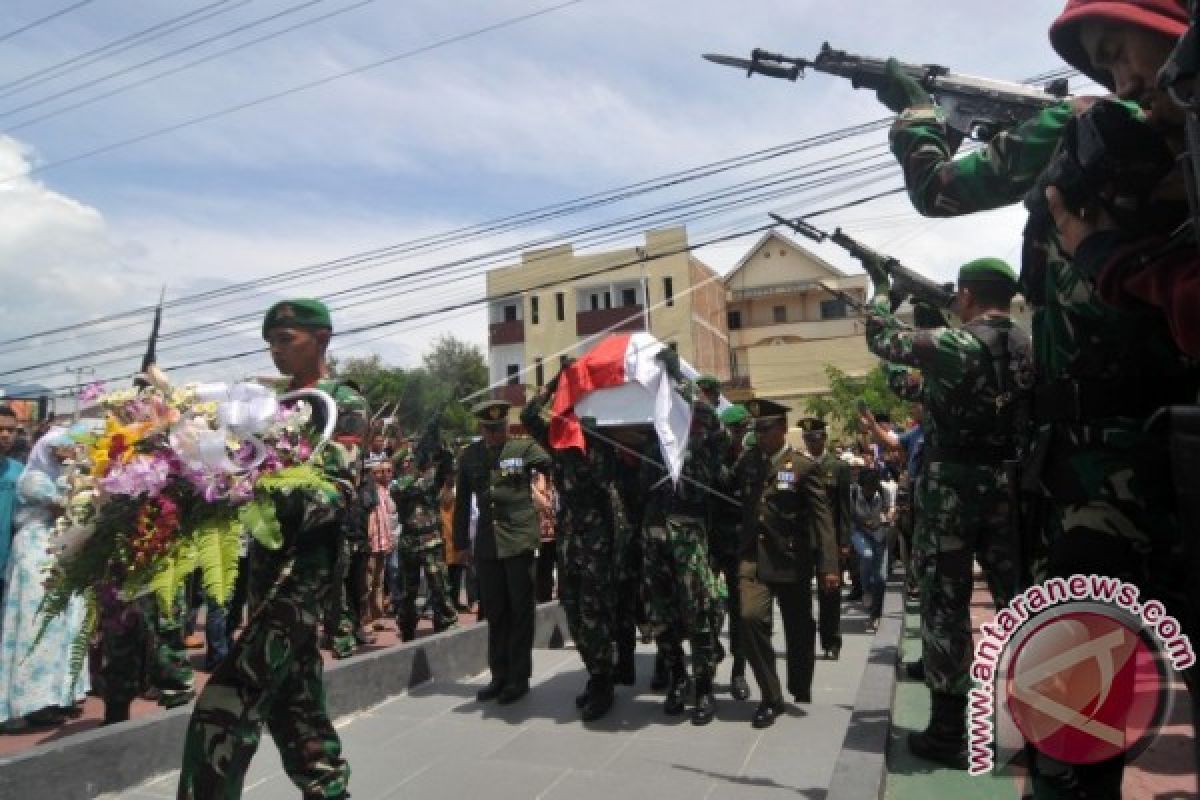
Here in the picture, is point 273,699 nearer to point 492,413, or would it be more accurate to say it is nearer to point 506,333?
point 492,413

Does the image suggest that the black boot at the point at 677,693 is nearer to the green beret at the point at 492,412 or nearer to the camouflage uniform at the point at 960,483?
the camouflage uniform at the point at 960,483

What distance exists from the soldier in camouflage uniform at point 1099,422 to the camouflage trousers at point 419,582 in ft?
22.0

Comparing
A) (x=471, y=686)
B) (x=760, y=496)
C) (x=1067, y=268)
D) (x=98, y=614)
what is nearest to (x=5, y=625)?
(x=471, y=686)

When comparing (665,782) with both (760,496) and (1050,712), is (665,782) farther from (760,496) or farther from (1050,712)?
(1050,712)

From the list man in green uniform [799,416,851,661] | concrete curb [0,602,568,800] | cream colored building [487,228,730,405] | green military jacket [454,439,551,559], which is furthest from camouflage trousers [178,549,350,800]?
cream colored building [487,228,730,405]

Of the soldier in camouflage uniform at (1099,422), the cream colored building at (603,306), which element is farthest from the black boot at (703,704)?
the cream colored building at (603,306)

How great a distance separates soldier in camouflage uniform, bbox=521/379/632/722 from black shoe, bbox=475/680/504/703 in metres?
0.59

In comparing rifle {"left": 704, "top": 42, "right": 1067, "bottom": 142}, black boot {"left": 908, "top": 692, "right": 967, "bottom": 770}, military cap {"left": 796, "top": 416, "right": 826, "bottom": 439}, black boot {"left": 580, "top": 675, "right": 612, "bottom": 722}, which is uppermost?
rifle {"left": 704, "top": 42, "right": 1067, "bottom": 142}

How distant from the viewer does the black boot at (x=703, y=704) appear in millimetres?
4797

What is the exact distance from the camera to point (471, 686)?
5.94 metres

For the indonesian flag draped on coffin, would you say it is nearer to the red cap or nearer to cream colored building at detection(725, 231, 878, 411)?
the red cap

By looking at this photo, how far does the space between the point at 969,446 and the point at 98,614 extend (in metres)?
3.42

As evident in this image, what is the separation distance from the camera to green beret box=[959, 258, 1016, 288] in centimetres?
374

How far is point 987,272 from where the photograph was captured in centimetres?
376
